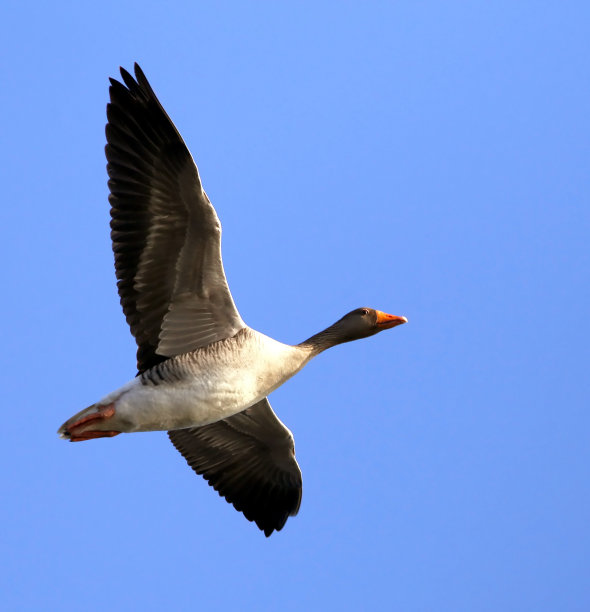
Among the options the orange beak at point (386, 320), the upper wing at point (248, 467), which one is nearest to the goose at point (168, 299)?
the orange beak at point (386, 320)

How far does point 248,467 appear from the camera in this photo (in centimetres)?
1009

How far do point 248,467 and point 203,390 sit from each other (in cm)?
216

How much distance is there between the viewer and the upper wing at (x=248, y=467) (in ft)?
32.8

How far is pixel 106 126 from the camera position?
8.03m

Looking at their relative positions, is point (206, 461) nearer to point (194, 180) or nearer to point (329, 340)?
point (329, 340)

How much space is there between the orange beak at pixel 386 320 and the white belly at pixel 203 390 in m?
1.21

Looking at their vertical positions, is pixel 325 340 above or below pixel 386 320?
below

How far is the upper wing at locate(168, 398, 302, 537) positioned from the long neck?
4.52 feet

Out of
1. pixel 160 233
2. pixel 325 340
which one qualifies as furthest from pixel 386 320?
pixel 160 233

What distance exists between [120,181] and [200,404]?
1.78 meters

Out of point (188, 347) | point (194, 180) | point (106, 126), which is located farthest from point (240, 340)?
point (106, 126)

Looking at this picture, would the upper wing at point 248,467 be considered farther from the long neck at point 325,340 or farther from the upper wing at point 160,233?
the upper wing at point 160,233

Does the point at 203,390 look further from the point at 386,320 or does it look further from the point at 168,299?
the point at 386,320

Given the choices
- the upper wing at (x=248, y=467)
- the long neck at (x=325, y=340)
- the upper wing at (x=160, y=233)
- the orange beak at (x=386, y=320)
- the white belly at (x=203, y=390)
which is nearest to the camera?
the upper wing at (x=160, y=233)
